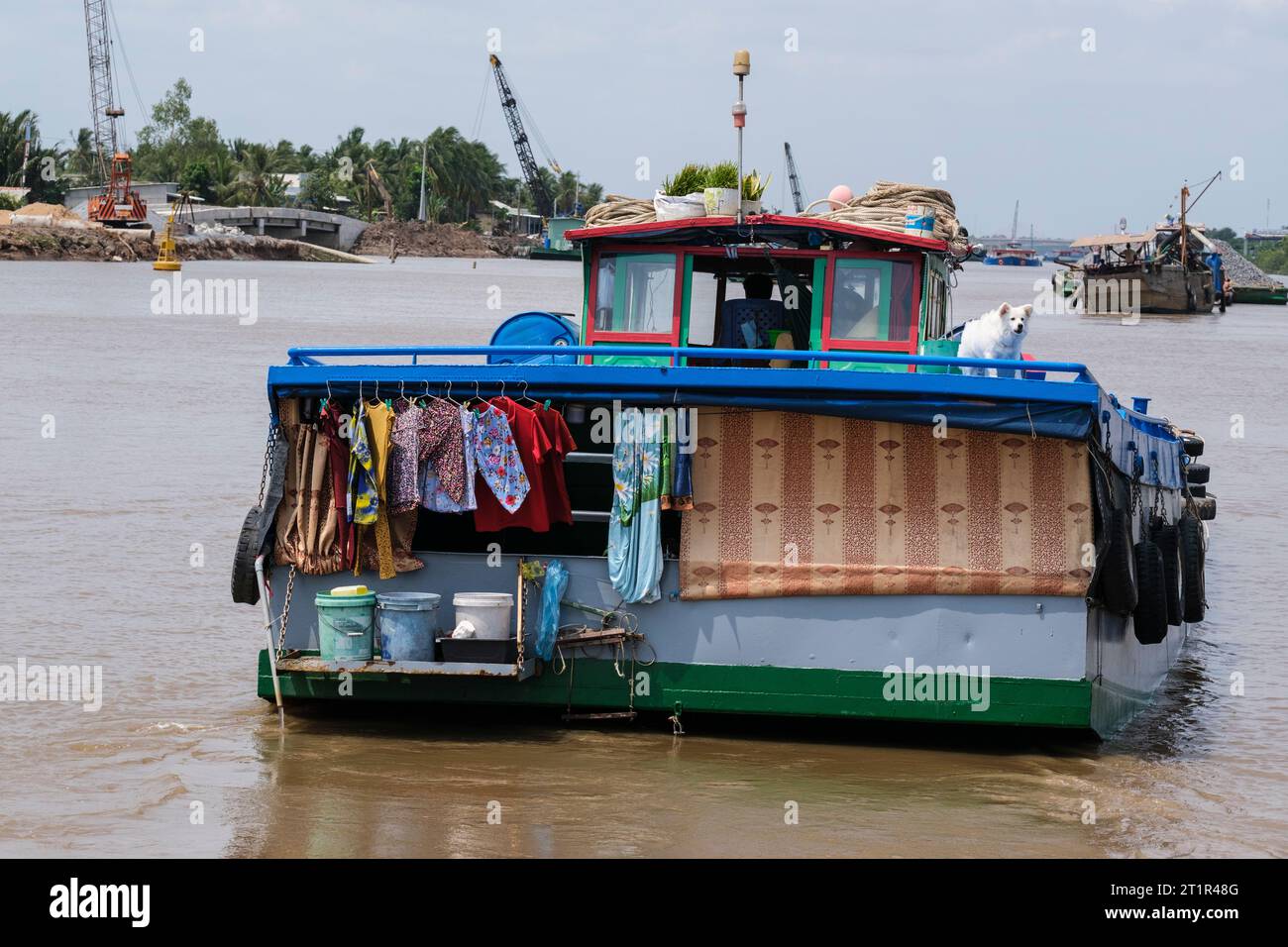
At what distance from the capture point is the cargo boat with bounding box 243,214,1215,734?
9.52 metres

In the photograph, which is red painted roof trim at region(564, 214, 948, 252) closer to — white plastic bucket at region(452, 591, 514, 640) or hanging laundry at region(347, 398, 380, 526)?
hanging laundry at region(347, 398, 380, 526)

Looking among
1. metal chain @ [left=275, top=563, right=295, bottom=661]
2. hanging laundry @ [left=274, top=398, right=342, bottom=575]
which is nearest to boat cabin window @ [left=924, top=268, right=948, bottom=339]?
hanging laundry @ [left=274, top=398, right=342, bottom=575]

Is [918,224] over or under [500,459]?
over

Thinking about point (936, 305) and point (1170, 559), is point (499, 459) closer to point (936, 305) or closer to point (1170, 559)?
point (936, 305)

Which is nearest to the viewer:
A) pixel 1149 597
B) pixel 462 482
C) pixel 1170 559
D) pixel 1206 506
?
pixel 462 482

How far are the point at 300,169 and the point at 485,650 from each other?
159781 millimetres

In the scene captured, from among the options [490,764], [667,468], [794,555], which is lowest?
[490,764]

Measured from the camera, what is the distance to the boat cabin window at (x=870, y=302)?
36.7ft

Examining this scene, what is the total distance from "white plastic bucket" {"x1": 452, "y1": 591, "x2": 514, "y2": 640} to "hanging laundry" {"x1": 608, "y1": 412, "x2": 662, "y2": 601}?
2.24 ft

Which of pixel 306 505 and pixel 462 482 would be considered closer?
pixel 462 482

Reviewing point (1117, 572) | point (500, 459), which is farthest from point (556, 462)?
point (1117, 572)

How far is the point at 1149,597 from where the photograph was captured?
420 inches
